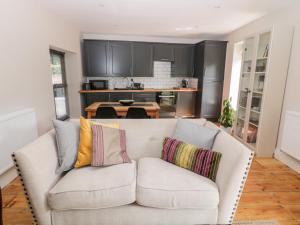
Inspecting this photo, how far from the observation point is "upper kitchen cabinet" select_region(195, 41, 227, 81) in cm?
460

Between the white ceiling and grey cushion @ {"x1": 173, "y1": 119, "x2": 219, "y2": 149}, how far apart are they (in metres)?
1.93

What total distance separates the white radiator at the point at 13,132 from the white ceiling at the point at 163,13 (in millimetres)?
1753

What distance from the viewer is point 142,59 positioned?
5.02 metres

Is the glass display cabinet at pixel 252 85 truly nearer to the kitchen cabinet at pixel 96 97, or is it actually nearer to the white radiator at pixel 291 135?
the white radiator at pixel 291 135

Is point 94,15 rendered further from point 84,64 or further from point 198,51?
point 198,51

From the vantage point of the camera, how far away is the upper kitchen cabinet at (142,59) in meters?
4.96

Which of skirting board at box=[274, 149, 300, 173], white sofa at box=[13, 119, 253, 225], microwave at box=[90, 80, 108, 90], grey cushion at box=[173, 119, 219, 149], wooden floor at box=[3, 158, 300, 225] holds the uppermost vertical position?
microwave at box=[90, 80, 108, 90]

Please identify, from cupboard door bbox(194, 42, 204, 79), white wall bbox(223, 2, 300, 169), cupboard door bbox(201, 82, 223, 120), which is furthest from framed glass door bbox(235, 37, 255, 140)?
cupboard door bbox(194, 42, 204, 79)

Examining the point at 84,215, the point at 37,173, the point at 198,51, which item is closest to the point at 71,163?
the point at 37,173

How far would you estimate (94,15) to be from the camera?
3.29 m

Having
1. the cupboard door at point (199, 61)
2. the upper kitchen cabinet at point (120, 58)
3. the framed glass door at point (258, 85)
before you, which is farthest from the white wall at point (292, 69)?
the upper kitchen cabinet at point (120, 58)

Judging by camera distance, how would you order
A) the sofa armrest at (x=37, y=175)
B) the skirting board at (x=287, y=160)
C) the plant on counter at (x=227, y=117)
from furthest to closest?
1. the plant on counter at (x=227, y=117)
2. the skirting board at (x=287, y=160)
3. the sofa armrest at (x=37, y=175)

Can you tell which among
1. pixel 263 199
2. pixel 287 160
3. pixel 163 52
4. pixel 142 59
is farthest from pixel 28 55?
pixel 287 160

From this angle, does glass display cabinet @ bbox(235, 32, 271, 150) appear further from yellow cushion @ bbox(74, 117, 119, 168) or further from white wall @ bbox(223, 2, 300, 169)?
yellow cushion @ bbox(74, 117, 119, 168)
